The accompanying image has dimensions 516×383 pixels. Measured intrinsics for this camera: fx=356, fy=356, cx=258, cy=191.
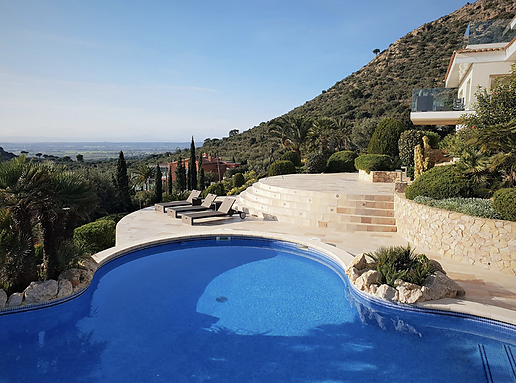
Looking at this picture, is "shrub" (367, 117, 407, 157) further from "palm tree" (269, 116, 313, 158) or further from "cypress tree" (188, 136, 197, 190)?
"cypress tree" (188, 136, 197, 190)

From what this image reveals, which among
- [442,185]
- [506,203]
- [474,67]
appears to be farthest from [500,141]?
[474,67]

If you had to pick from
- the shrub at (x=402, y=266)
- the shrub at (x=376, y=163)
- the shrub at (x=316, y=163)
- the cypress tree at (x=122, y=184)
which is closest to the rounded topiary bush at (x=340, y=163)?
the shrub at (x=316, y=163)

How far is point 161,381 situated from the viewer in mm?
4527

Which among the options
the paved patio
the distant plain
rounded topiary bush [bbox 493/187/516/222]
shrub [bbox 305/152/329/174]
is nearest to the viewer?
the paved patio

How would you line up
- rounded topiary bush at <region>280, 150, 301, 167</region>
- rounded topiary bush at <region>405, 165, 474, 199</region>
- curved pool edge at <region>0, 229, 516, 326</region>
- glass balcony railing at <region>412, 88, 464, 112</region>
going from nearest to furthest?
1. curved pool edge at <region>0, 229, 516, 326</region>
2. rounded topiary bush at <region>405, 165, 474, 199</region>
3. glass balcony railing at <region>412, 88, 464, 112</region>
4. rounded topiary bush at <region>280, 150, 301, 167</region>

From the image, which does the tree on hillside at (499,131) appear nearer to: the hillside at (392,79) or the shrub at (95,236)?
the shrub at (95,236)

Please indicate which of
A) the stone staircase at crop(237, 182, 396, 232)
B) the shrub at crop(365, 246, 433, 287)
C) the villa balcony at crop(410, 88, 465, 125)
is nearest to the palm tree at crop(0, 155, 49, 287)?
the shrub at crop(365, 246, 433, 287)

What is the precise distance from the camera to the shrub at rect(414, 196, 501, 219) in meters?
7.83

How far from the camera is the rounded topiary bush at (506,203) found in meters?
7.36

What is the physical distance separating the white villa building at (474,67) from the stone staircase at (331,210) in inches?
292

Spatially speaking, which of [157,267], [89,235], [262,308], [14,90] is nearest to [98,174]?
[14,90]

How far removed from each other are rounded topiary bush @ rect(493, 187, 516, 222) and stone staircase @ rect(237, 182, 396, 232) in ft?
11.4

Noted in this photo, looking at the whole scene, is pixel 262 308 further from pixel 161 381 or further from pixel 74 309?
pixel 74 309

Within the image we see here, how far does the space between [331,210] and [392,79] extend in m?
43.1
